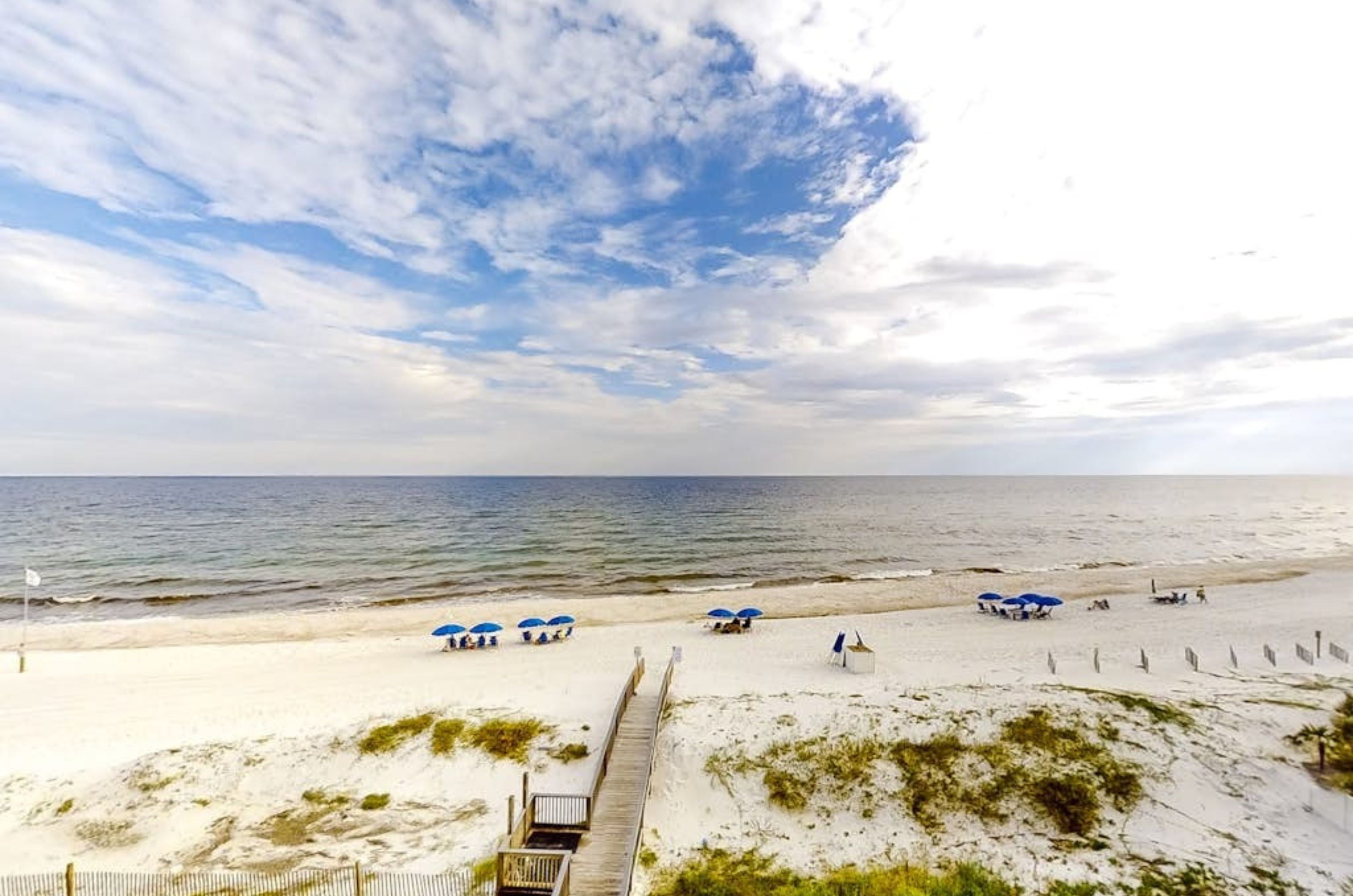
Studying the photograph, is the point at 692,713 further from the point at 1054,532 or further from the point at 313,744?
the point at 1054,532

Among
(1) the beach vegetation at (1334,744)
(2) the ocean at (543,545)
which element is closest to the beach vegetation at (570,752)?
(1) the beach vegetation at (1334,744)

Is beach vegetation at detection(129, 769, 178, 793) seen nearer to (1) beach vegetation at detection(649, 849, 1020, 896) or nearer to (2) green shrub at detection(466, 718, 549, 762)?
(2) green shrub at detection(466, 718, 549, 762)

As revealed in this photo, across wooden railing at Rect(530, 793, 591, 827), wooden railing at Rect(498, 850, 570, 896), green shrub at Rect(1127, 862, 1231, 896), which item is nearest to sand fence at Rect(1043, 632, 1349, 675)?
green shrub at Rect(1127, 862, 1231, 896)

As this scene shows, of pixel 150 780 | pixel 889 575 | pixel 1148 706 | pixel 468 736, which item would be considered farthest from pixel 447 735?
pixel 889 575

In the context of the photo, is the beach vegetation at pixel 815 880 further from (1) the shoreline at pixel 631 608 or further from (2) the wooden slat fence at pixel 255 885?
(1) the shoreline at pixel 631 608

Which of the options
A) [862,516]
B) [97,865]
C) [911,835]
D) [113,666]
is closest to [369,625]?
[113,666]
